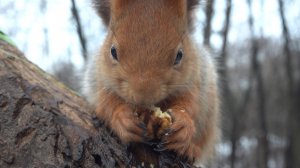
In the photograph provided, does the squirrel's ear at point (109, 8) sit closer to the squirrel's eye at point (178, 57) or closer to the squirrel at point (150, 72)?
the squirrel at point (150, 72)

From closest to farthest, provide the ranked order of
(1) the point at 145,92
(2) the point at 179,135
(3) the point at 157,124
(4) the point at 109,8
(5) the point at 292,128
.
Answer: (1) the point at 145,92 → (3) the point at 157,124 → (2) the point at 179,135 → (4) the point at 109,8 → (5) the point at 292,128

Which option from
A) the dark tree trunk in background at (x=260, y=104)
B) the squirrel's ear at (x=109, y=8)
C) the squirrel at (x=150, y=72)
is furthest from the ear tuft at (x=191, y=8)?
the dark tree trunk in background at (x=260, y=104)

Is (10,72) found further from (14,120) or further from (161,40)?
(161,40)

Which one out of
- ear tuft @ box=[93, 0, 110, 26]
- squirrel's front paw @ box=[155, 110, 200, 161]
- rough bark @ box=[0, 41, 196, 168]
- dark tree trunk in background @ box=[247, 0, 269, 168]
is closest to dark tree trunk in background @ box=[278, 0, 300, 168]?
dark tree trunk in background @ box=[247, 0, 269, 168]

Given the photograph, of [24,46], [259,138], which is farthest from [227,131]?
[24,46]

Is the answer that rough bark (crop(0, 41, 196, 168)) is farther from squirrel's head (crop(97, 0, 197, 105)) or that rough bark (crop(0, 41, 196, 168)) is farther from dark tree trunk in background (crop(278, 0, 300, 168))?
dark tree trunk in background (crop(278, 0, 300, 168))

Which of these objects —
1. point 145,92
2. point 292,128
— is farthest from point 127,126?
point 292,128

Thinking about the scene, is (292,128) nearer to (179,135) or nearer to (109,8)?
(109,8)
